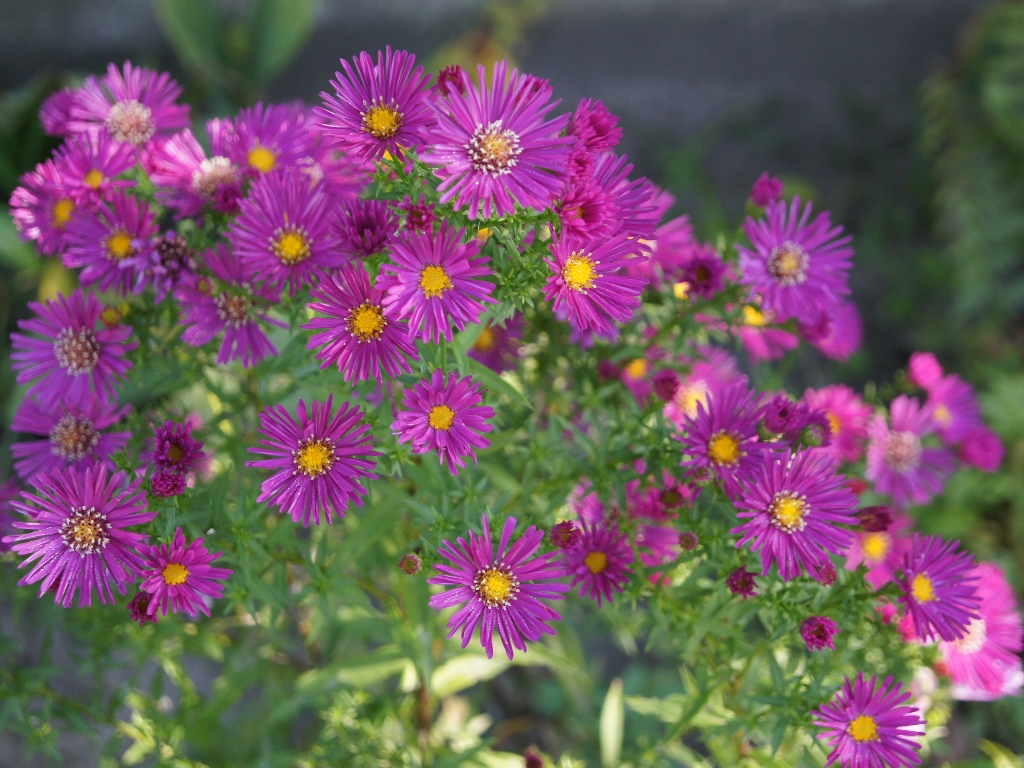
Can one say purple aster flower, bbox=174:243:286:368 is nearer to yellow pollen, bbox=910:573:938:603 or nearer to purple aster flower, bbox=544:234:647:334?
purple aster flower, bbox=544:234:647:334

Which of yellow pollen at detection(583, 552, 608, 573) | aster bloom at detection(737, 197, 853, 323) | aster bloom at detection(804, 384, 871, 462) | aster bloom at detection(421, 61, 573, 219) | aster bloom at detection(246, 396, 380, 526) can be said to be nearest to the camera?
aster bloom at detection(421, 61, 573, 219)

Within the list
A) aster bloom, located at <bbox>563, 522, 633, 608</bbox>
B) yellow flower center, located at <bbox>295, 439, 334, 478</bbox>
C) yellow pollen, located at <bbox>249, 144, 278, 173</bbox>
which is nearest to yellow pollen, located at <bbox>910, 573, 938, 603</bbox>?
aster bloom, located at <bbox>563, 522, 633, 608</bbox>

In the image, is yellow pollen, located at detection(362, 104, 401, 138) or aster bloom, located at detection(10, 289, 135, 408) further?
aster bloom, located at detection(10, 289, 135, 408)

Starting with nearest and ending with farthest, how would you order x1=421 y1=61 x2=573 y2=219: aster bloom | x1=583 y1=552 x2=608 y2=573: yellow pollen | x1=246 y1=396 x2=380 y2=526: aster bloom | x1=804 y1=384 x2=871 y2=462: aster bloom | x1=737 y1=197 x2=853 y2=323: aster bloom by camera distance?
x1=421 y1=61 x2=573 y2=219: aster bloom
x1=246 y1=396 x2=380 y2=526: aster bloom
x1=583 y1=552 x2=608 y2=573: yellow pollen
x1=737 y1=197 x2=853 y2=323: aster bloom
x1=804 y1=384 x2=871 y2=462: aster bloom

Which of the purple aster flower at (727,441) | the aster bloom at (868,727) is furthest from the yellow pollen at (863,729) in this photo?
the purple aster flower at (727,441)

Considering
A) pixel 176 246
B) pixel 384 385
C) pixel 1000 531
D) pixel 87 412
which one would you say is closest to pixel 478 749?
pixel 384 385

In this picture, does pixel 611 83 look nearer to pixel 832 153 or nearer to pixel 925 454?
pixel 832 153
